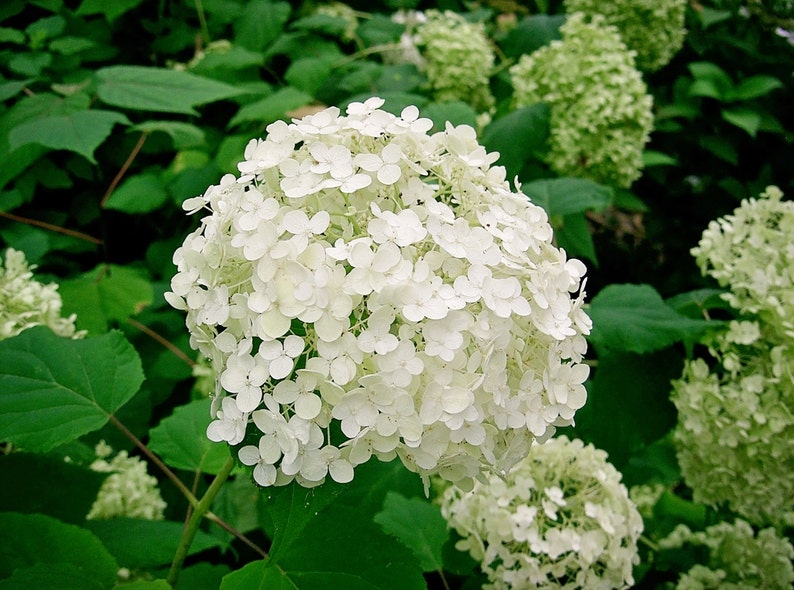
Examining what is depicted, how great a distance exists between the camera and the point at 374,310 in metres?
1.01

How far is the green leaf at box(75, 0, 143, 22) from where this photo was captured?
3.46 meters

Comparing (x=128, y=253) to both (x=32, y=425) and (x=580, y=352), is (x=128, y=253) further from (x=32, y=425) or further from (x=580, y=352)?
(x=580, y=352)

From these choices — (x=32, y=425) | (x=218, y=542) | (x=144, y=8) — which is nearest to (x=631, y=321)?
(x=218, y=542)

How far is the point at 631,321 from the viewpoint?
6.30ft

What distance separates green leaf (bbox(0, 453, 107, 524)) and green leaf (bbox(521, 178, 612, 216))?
65.9 inches

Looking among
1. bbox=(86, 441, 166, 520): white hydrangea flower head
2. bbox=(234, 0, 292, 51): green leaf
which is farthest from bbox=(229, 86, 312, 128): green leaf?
bbox=(86, 441, 166, 520): white hydrangea flower head

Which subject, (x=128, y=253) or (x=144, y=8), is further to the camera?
(x=144, y=8)

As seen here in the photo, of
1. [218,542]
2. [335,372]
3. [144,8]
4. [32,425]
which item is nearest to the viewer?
[335,372]

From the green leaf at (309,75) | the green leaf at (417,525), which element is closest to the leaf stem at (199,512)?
the green leaf at (417,525)

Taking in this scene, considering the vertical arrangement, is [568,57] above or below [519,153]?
above

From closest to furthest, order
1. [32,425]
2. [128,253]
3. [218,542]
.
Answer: [32,425], [218,542], [128,253]

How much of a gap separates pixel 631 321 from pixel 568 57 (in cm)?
168

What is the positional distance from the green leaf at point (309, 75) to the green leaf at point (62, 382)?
2106 mm

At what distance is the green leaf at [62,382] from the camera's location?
1.40 metres
